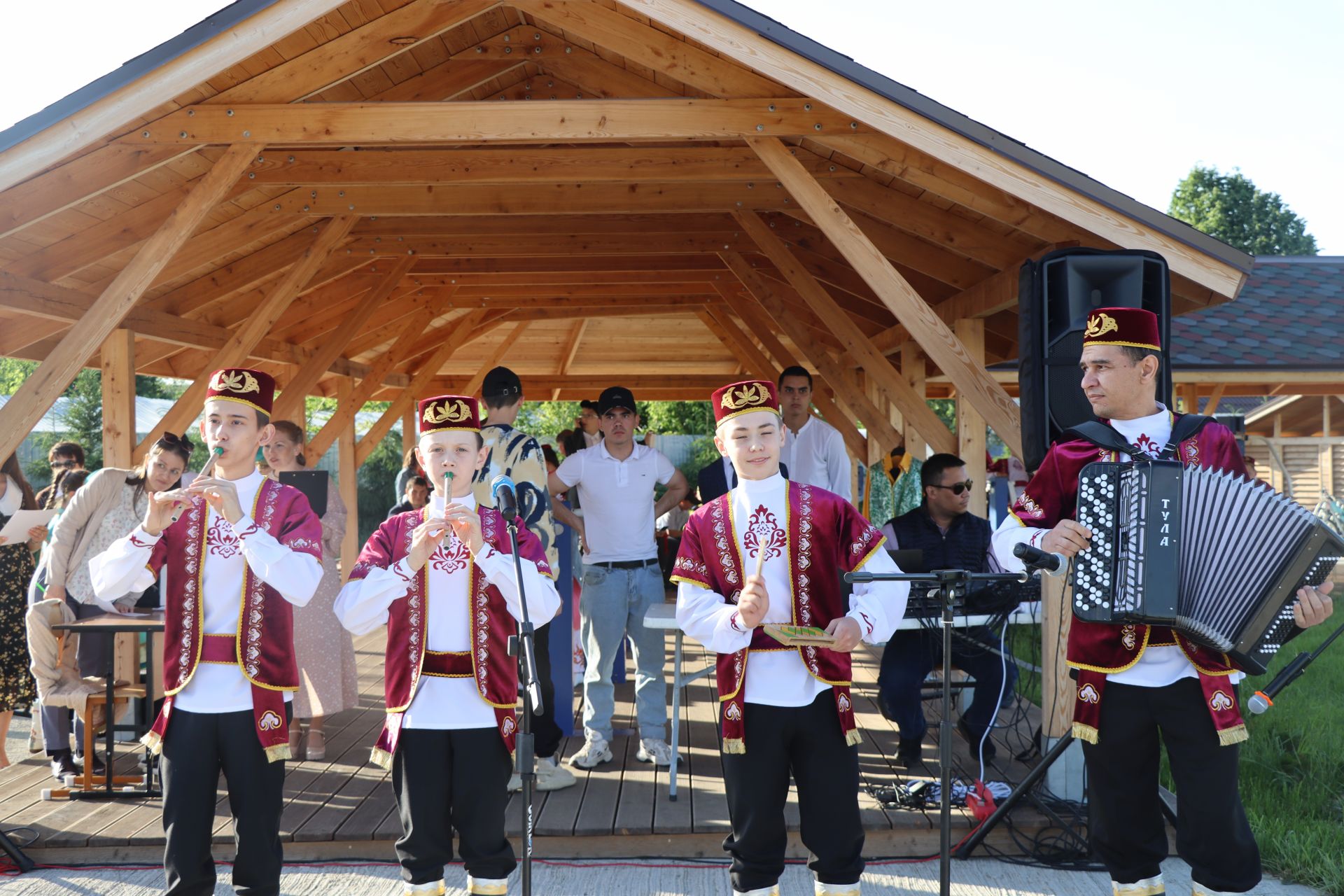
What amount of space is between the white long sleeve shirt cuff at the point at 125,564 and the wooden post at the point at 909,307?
3.09 meters

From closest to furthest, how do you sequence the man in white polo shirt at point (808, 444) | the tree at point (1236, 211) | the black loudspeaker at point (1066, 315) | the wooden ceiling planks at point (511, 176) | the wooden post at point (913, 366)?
1. the black loudspeaker at point (1066, 315)
2. the wooden ceiling planks at point (511, 176)
3. the man in white polo shirt at point (808, 444)
4. the wooden post at point (913, 366)
5. the tree at point (1236, 211)

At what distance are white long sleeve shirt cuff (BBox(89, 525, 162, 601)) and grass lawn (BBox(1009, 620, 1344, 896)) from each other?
3952 millimetres

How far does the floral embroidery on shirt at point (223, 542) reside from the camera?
315 centimetres

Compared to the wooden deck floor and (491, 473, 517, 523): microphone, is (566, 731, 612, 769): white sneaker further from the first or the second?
(491, 473, 517, 523): microphone

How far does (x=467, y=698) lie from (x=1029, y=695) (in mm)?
5108

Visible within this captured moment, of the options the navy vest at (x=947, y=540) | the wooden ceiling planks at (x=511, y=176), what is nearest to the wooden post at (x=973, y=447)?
the navy vest at (x=947, y=540)

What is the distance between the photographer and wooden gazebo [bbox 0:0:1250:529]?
4.59 meters

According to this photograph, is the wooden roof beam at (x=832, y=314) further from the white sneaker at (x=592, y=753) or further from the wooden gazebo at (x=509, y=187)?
the white sneaker at (x=592, y=753)

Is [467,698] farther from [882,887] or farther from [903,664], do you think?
[903,664]

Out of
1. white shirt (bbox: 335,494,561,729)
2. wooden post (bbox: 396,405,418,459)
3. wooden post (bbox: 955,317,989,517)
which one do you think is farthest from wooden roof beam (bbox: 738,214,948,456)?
wooden post (bbox: 396,405,418,459)

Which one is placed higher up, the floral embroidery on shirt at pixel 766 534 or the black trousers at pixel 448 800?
the floral embroidery on shirt at pixel 766 534

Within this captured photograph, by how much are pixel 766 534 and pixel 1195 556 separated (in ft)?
3.67

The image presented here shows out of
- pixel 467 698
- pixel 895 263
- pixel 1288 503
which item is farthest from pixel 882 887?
pixel 895 263

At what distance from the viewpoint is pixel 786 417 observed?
21.4ft
